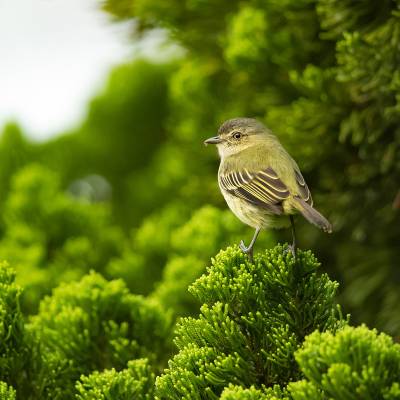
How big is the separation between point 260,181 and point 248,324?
1.52 metres

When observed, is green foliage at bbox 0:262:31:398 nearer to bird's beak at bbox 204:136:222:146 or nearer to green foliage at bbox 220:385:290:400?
green foliage at bbox 220:385:290:400

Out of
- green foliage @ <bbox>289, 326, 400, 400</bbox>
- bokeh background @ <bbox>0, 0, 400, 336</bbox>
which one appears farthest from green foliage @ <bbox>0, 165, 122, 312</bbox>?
green foliage @ <bbox>289, 326, 400, 400</bbox>

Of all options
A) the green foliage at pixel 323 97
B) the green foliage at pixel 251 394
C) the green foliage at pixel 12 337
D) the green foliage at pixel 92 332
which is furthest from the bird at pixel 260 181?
the green foliage at pixel 12 337

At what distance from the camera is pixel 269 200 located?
3906mm

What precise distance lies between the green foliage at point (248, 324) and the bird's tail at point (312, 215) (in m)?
0.42

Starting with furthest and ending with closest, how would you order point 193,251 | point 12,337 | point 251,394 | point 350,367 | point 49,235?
point 49,235 → point 193,251 → point 12,337 → point 251,394 → point 350,367

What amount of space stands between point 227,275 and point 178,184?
307cm

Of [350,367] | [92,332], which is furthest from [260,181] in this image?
[350,367]

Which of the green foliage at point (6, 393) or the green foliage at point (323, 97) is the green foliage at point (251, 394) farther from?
the green foliage at point (323, 97)

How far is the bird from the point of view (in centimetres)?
381

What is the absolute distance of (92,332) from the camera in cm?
361

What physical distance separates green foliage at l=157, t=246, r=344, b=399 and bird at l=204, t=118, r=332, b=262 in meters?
0.52

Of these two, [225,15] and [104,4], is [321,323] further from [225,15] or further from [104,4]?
[104,4]

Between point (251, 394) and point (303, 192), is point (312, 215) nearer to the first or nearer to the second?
point (303, 192)
